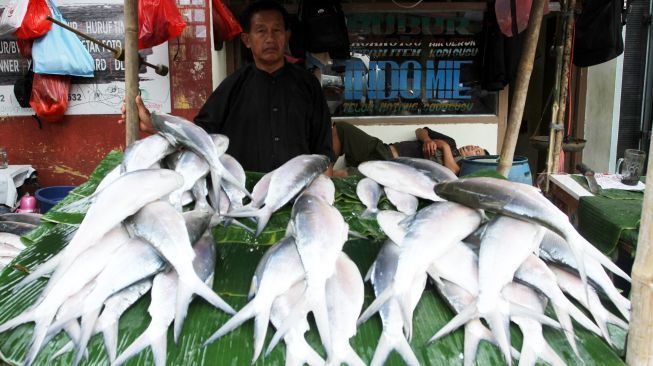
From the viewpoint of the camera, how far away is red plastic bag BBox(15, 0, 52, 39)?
199 inches

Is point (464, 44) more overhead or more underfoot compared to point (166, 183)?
more overhead

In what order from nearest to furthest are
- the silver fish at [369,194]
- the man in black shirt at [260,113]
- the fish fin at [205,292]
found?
the fish fin at [205,292]
the silver fish at [369,194]
the man in black shirt at [260,113]

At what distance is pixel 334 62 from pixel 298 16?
32.1 inches

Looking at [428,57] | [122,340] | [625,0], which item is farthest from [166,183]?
[625,0]

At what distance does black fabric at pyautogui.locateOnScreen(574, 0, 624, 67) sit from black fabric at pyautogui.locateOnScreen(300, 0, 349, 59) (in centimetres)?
265

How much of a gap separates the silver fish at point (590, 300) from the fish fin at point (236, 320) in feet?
3.91

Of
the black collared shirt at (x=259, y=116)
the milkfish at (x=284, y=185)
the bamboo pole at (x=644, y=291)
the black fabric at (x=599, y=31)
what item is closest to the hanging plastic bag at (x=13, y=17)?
the black collared shirt at (x=259, y=116)

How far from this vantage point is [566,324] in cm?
189

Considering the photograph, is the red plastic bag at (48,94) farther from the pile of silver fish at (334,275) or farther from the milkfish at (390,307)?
the milkfish at (390,307)

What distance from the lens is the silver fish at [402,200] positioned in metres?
2.58

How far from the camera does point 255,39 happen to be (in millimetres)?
3859

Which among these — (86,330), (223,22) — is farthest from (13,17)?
(86,330)

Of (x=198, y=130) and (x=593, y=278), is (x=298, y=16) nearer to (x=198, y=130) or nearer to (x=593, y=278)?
(x=198, y=130)

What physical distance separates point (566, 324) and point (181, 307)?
4.49 ft
